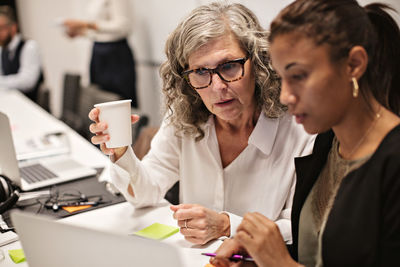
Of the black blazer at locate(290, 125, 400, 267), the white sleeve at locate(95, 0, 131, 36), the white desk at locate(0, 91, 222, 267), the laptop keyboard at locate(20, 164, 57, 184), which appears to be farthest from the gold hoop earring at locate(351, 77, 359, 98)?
the white sleeve at locate(95, 0, 131, 36)

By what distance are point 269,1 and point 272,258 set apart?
5.36ft

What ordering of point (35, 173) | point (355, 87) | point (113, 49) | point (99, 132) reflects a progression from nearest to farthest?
point (355, 87), point (99, 132), point (35, 173), point (113, 49)

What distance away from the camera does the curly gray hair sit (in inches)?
53.7

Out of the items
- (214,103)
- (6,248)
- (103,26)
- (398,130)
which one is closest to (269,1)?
(214,103)

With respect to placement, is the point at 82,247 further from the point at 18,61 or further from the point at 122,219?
the point at 18,61

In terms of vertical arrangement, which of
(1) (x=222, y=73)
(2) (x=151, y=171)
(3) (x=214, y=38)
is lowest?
(2) (x=151, y=171)

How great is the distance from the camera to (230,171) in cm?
153

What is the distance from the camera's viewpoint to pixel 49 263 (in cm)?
92

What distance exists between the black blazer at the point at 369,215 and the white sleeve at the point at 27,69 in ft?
15.4

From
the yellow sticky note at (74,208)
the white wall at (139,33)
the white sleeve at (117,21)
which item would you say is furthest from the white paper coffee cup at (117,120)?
the white sleeve at (117,21)

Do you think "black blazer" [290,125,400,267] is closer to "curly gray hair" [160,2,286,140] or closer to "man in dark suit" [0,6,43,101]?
"curly gray hair" [160,2,286,140]

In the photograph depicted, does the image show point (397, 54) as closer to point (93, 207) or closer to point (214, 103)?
point (214, 103)

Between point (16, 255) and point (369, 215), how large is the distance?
1.00 metres

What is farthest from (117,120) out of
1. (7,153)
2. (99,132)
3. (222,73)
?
(7,153)
